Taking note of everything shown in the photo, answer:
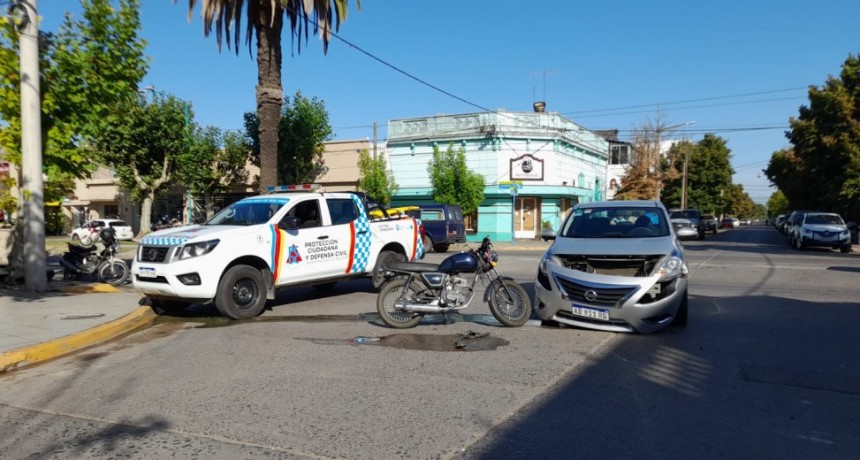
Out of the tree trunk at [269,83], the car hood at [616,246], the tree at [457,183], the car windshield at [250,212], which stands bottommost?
the car hood at [616,246]

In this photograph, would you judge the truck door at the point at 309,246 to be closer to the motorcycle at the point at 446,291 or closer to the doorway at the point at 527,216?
the motorcycle at the point at 446,291

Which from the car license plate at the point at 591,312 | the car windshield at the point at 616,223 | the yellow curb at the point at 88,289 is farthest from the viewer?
the yellow curb at the point at 88,289

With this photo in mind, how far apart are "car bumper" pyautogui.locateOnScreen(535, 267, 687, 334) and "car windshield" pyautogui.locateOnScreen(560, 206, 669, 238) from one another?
123 cm

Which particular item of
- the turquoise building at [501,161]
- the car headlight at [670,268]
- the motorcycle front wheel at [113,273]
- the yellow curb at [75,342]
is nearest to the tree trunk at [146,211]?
the turquoise building at [501,161]

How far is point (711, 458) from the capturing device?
12.7 feet

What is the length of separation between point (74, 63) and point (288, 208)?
16.9ft

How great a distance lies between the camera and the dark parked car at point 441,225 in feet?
80.1

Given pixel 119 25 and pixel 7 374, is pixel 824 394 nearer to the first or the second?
pixel 7 374

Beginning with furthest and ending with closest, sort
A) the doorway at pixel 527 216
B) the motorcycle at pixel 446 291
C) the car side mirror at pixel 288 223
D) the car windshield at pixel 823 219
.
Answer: the doorway at pixel 527 216 < the car windshield at pixel 823 219 < the car side mirror at pixel 288 223 < the motorcycle at pixel 446 291

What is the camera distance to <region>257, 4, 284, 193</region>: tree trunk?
18.5 metres

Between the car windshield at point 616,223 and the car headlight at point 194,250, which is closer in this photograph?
the car windshield at point 616,223

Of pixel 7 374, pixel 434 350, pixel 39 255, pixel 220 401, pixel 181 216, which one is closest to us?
pixel 220 401

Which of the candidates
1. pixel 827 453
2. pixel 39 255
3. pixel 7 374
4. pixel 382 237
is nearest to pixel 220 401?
pixel 7 374

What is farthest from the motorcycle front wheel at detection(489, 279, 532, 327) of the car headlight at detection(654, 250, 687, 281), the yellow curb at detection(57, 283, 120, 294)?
the yellow curb at detection(57, 283, 120, 294)
